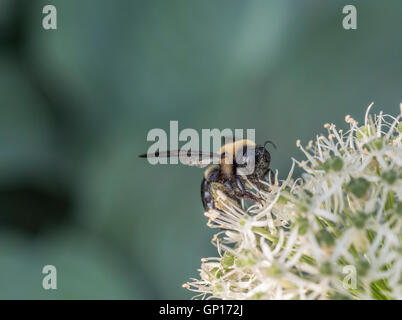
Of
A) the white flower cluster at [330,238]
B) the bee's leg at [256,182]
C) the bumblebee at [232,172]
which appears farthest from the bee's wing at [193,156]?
the white flower cluster at [330,238]

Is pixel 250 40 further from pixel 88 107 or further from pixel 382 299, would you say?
pixel 382 299

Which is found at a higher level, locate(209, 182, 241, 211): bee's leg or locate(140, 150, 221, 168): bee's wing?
locate(140, 150, 221, 168): bee's wing

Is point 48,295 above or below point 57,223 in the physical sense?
below

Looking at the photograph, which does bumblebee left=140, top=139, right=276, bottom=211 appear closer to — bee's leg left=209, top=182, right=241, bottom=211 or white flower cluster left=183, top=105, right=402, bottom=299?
bee's leg left=209, top=182, right=241, bottom=211

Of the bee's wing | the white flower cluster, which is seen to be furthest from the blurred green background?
the white flower cluster

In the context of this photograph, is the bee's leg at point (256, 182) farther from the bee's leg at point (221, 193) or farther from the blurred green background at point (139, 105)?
the blurred green background at point (139, 105)
